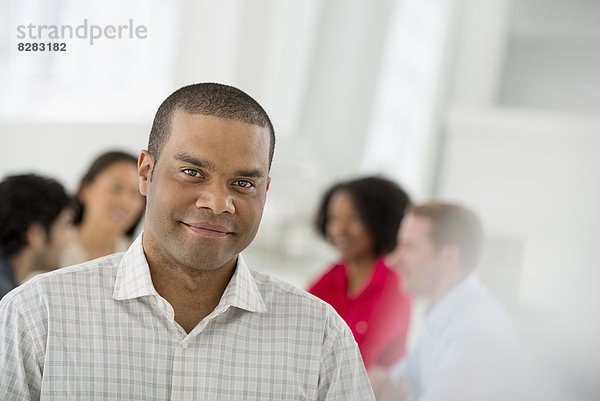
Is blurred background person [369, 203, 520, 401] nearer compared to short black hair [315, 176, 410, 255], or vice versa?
blurred background person [369, 203, 520, 401]

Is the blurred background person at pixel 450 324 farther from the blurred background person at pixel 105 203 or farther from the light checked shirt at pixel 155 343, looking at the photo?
the blurred background person at pixel 105 203

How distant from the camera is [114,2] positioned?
186 centimetres

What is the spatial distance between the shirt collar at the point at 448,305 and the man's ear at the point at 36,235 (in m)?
0.98

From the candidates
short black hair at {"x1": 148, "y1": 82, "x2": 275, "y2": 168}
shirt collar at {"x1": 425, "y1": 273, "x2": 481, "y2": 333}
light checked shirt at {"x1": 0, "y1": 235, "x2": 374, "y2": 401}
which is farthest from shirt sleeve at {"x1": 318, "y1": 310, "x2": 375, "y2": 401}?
shirt collar at {"x1": 425, "y1": 273, "x2": 481, "y2": 333}

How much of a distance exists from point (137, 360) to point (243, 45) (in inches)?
88.7

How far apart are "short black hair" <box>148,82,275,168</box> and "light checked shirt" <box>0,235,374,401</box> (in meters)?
0.18

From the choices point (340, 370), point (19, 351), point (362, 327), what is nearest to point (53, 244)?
point (362, 327)

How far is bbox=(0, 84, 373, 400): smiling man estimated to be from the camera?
1055mm

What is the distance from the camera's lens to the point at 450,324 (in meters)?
1.80

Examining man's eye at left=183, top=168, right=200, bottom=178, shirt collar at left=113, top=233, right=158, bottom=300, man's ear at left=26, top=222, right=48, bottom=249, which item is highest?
man's eye at left=183, top=168, right=200, bottom=178

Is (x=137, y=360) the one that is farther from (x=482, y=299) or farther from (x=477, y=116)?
Result: (x=477, y=116)

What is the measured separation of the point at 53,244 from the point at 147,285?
949 millimetres

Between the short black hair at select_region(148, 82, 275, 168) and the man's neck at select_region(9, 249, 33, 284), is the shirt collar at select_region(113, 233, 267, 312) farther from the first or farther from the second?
the man's neck at select_region(9, 249, 33, 284)

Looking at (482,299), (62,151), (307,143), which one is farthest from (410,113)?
(482,299)
